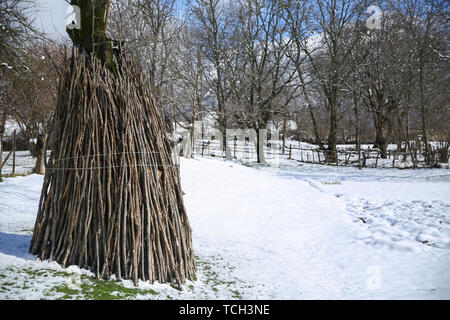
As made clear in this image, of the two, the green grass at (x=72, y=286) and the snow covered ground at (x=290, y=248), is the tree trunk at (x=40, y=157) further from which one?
the green grass at (x=72, y=286)

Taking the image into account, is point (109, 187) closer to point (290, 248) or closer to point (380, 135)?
point (290, 248)

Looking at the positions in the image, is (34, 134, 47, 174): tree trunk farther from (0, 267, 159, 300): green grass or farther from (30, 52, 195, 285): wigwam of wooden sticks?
(0, 267, 159, 300): green grass

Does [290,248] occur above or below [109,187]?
below

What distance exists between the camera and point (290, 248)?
4266 millimetres

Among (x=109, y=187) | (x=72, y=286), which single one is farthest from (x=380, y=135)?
(x=72, y=286)

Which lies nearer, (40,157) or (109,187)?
(109,187)

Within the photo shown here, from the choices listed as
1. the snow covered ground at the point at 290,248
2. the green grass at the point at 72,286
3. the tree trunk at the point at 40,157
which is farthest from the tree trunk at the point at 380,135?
the green grass at the point at 72,286

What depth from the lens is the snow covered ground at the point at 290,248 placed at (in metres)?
2.59

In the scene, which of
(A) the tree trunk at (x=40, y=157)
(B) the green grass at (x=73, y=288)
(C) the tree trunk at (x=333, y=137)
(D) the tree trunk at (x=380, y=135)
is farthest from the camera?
(D) the tree trunk at (x=380, y=135)

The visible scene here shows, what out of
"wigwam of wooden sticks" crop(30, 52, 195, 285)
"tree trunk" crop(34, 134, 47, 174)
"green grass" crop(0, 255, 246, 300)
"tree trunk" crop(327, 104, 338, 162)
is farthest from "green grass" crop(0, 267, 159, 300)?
"tree trunk" crop(327, 104, 338, 162)
